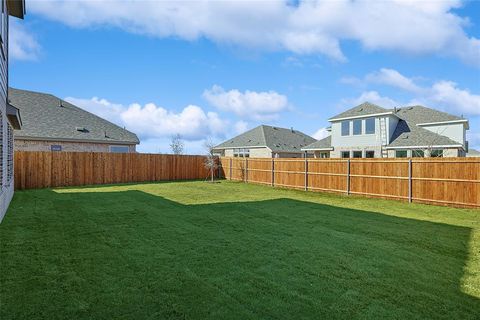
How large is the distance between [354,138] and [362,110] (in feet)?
7.82

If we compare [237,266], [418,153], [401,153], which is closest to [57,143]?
[237,266]

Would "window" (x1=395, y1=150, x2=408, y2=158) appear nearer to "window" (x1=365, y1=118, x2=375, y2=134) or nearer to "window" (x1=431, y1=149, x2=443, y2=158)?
"window" (x1=431, y1=149, x2=443, y2=158)

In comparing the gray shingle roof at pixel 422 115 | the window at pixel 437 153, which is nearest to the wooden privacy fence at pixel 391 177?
the window at pixel 437 153

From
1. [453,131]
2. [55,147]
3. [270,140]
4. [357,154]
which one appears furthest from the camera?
[270,140]

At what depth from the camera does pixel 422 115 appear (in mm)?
24469

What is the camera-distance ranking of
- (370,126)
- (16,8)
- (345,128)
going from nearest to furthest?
1. (16,8)
2. (370,126)
3. (345,128)

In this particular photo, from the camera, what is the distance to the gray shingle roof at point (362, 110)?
2303cm

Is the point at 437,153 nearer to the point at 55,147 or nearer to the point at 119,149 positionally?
the point at 119,149

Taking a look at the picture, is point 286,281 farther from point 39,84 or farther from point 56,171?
point 39,84

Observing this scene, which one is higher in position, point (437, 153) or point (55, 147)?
point (55, 147)

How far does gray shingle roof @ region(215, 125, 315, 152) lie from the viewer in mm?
31891

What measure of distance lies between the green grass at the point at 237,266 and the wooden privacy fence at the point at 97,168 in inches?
316

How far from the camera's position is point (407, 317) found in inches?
111

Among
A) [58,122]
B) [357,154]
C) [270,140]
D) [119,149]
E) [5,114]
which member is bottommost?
[357,154]
